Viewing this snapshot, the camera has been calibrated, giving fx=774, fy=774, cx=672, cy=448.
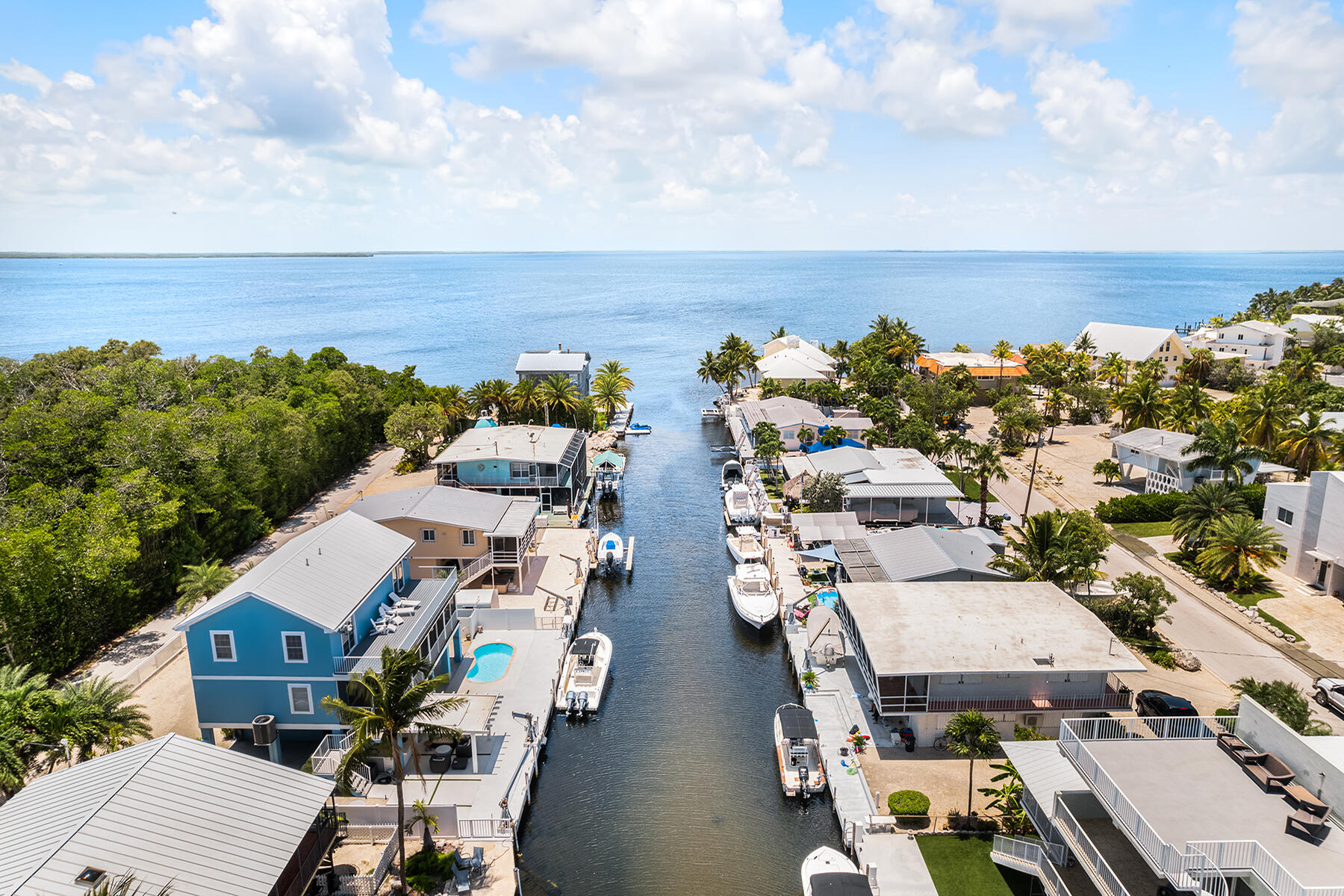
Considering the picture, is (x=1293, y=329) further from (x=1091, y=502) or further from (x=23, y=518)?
(x=23, y=518)

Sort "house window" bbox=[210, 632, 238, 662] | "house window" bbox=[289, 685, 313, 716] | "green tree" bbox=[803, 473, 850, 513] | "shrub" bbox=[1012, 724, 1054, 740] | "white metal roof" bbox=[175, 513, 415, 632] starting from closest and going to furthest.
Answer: "shrub" bbox=[1012, 724, 1054, 740], "white metal roof" bbox=[175, 513, 415, 632], "house window" bbox=[210, 632, 238, 662], "house window" bbox=[289, 685, 313, 716], "green tree" bbox=[803, 473, 850, 513]

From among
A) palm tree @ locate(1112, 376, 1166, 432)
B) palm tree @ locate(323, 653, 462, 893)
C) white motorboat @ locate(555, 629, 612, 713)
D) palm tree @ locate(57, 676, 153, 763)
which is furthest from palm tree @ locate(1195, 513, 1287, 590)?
palm tree @ locate(57, 676, 153, 763)

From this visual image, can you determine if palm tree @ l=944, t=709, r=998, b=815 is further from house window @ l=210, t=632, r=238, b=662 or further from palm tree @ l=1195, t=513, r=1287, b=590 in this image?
palm tree @ l=1195, t=513, r=1287, b=590

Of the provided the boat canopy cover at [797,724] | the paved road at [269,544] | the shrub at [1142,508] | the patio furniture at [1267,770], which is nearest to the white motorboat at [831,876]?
the boat canopy cover at [797,724]

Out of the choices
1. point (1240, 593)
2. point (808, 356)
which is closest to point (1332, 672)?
point (1240, 593)

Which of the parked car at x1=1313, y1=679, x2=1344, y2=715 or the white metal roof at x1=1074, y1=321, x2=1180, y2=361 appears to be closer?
the parked car at x1=1313, y1=679, x2=1344, y2=715

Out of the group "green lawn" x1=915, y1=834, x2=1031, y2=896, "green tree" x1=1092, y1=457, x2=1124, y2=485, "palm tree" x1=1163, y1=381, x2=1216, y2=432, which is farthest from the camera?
"palm tree" x1=1163, y1=381, x2=1216, y2=432
